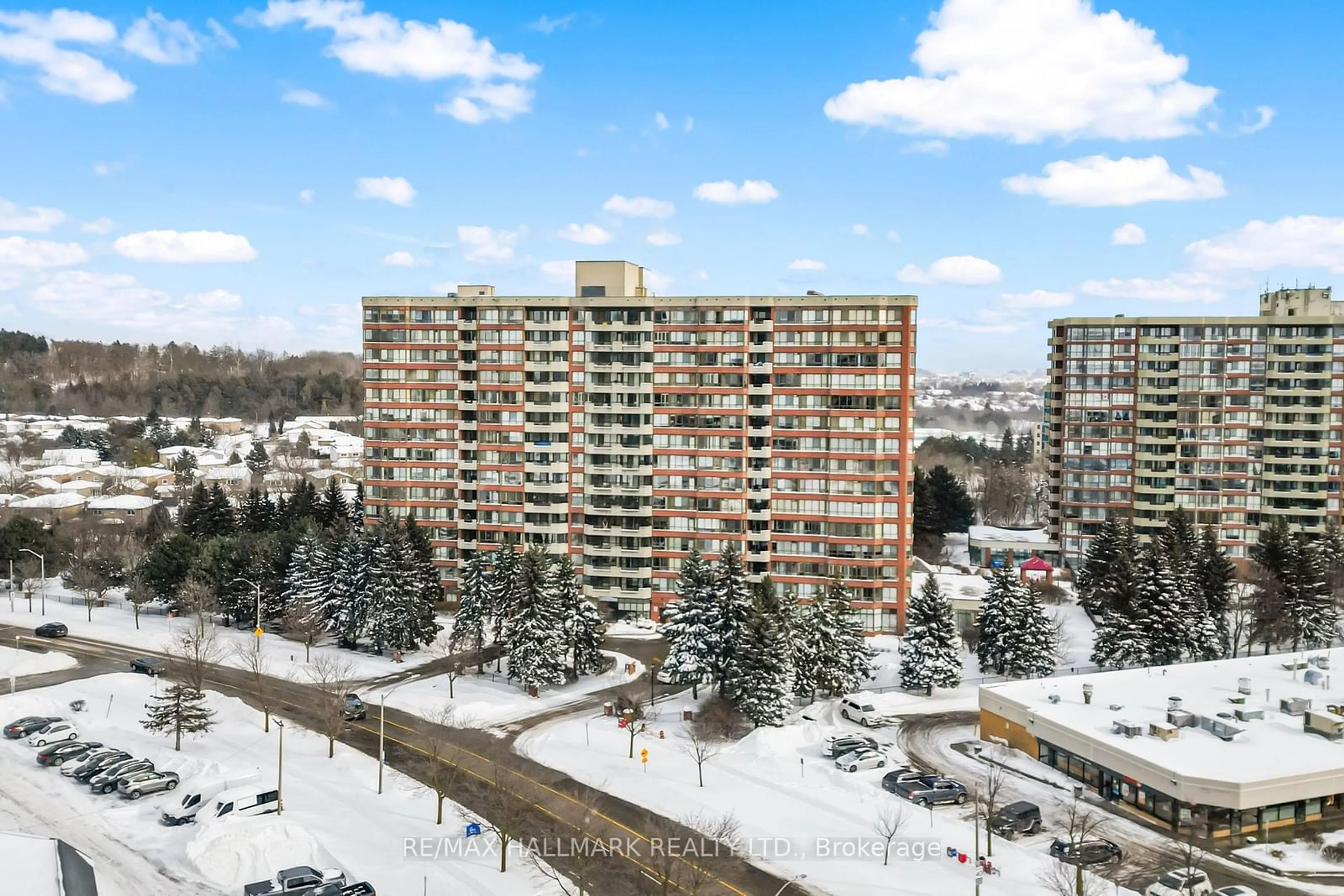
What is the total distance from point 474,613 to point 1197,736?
146ft

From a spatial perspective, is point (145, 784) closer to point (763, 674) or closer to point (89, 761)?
point (89, 761)

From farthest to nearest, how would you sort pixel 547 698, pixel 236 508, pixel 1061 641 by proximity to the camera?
pixel 236 508 < pixel 1061 641 < pixel 547 698

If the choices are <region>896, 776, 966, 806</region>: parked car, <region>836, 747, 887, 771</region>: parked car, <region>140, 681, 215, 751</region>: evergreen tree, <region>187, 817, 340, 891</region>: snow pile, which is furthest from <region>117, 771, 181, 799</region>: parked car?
<region>896, 776, 966, 806</region>: parked car

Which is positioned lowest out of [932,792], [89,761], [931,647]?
[932,792]

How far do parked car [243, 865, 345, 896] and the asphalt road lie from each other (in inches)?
255

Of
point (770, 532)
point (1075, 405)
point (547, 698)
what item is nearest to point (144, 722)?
point (547, 698)

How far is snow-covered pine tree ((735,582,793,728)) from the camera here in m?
54.6

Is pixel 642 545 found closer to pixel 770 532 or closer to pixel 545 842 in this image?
pixel 770 532

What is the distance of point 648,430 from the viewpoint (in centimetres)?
8288

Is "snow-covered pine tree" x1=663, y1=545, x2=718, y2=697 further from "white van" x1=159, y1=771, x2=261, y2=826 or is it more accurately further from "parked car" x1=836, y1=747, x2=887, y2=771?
"white van" x1=159, y1=771, x2=261, y2=826

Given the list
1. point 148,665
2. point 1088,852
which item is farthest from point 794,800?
point 148,665

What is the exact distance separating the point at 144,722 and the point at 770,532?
154 feet

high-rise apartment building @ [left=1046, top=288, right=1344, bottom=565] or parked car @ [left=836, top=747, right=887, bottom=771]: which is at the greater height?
high-rise apartment building @ [left=1046, top=288, right=1344, bottom=565]

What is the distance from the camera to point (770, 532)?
81250mm
